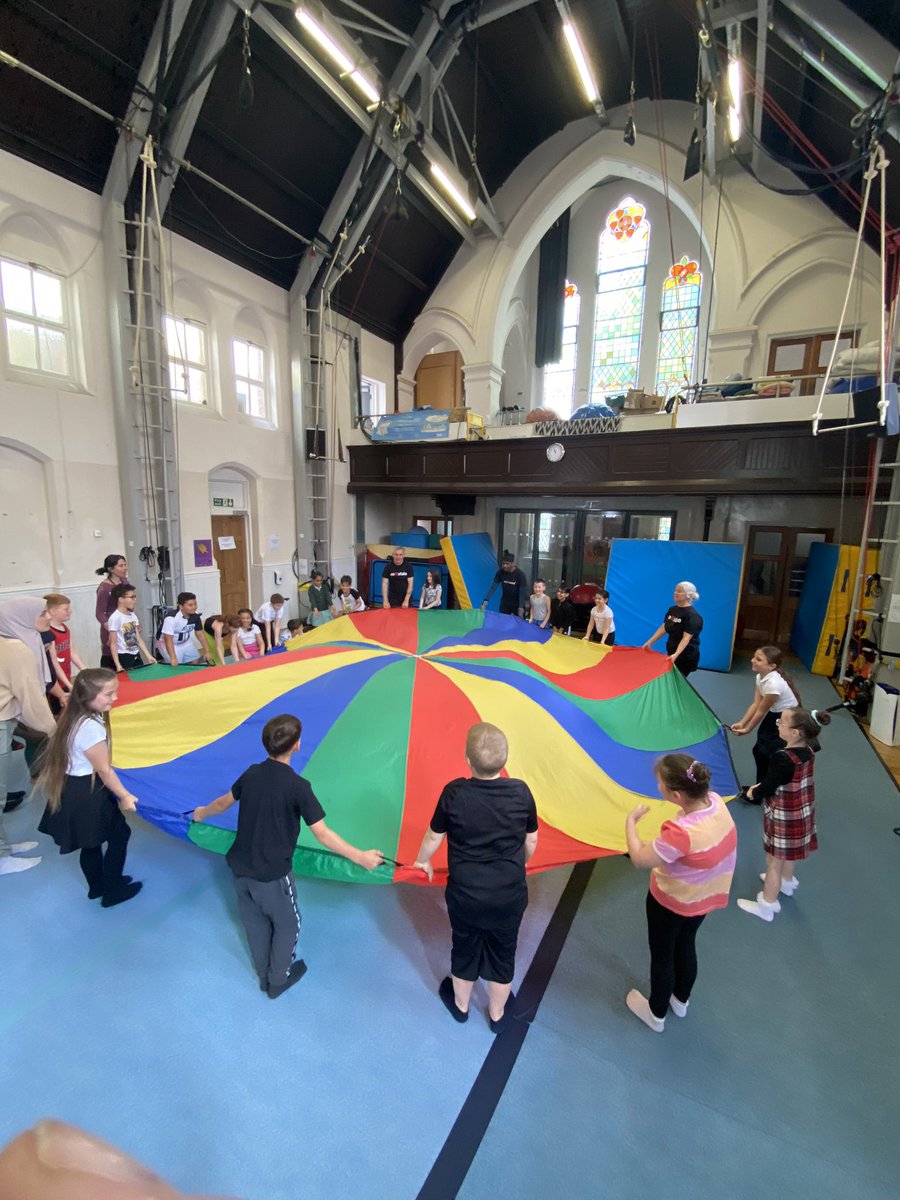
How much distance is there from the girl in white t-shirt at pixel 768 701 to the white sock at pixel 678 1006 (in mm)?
1343

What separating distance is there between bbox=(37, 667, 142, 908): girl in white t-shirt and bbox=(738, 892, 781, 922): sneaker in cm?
311

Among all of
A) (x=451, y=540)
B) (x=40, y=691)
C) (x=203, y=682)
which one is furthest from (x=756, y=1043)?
(x=451, y=540)

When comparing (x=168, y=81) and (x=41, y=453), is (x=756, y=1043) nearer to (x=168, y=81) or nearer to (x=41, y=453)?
(x=41, y=453)

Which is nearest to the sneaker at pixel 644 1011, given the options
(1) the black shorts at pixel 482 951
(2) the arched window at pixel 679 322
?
(1) the black shorts at pixel 482 951

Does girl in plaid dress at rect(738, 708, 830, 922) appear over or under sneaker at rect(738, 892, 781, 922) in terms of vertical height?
over

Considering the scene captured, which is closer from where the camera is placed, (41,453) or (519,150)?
(41,453)

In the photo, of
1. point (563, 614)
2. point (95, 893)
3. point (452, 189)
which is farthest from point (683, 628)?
point (452, 189)

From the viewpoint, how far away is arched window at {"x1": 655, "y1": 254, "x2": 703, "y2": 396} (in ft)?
37.3

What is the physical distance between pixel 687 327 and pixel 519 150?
4.95 metres

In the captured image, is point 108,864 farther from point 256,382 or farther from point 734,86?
point 734,86

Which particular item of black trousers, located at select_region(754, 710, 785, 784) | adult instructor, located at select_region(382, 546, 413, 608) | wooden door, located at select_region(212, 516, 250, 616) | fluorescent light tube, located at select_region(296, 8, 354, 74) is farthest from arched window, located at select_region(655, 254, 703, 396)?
black trousers, located at select_region(754, 710, 785, 784)

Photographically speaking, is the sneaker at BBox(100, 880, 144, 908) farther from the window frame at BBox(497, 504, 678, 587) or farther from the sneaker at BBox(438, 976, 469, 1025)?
the window frame at BBox(497, 504, 678, 587)

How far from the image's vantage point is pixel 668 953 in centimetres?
199

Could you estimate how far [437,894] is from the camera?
2805mm
